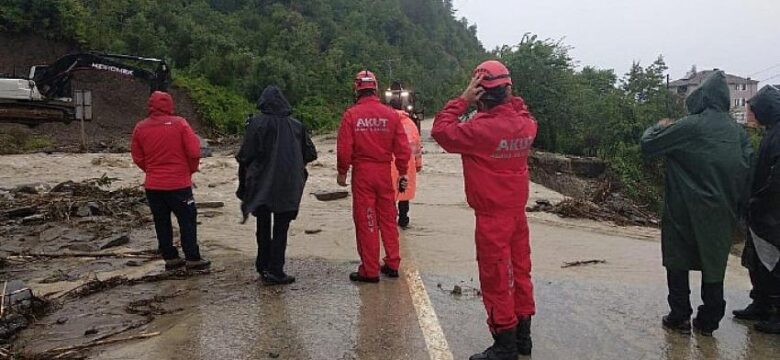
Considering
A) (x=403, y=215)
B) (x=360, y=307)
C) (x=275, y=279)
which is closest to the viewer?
(x=360, y=307)

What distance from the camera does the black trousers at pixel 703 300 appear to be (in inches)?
179

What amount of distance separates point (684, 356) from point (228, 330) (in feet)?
10.6

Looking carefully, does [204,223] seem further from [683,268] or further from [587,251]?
[683,268]

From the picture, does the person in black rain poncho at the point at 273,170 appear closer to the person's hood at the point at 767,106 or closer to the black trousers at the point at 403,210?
the black trousers at the point at 403,210

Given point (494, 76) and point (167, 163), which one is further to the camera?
point (167, 163)

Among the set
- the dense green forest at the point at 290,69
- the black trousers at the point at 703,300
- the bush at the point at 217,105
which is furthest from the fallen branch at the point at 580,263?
the bush at the point at 217,105

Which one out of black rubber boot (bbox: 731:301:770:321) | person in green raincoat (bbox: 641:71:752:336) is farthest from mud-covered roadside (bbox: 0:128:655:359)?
black rubber boot (bbox: 731:301:770:321)

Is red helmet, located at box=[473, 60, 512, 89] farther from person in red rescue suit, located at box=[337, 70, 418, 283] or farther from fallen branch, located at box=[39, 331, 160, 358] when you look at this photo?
fallen branch, located at box=[39, 331, 160, 358]

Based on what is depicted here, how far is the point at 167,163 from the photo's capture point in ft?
19.7

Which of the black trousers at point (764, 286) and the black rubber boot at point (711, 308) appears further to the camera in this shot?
the black trousers at point (764, 286)

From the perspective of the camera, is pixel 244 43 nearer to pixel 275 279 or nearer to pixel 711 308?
pixel 275 279

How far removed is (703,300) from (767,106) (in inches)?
63.9

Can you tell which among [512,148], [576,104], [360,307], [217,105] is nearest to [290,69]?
[217,105]

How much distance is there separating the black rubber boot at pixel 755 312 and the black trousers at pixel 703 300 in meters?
0.60
